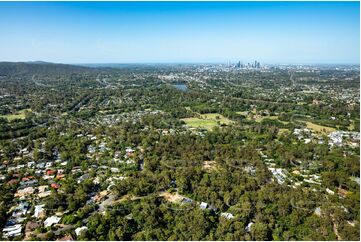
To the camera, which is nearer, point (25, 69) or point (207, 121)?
point (207, 121)

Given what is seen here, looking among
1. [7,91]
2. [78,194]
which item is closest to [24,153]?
[78,194]

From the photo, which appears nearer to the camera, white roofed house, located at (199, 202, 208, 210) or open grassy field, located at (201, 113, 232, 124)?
white roofed house, located at (199, 202, 208, 210)

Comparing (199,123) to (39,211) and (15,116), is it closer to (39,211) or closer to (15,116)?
(39,211)

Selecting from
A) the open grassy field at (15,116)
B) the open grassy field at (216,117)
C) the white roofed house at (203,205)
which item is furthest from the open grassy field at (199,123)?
the open grassy field at (15,116)

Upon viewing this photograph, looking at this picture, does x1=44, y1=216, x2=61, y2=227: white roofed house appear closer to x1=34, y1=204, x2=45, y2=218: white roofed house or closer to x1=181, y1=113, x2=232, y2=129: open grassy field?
x1=34, y1=204, x2=45, y2=218: white roofed house

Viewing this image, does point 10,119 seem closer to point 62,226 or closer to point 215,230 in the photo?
point 62,226

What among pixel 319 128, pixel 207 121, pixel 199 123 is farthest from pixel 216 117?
pixel 319 128

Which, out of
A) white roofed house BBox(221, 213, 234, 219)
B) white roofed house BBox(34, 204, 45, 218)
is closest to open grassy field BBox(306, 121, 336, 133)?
white roofed house BBox(221, 213, 234, 219)

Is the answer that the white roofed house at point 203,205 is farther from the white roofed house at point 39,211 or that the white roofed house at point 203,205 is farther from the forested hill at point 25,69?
the forested hill at point 25,69
